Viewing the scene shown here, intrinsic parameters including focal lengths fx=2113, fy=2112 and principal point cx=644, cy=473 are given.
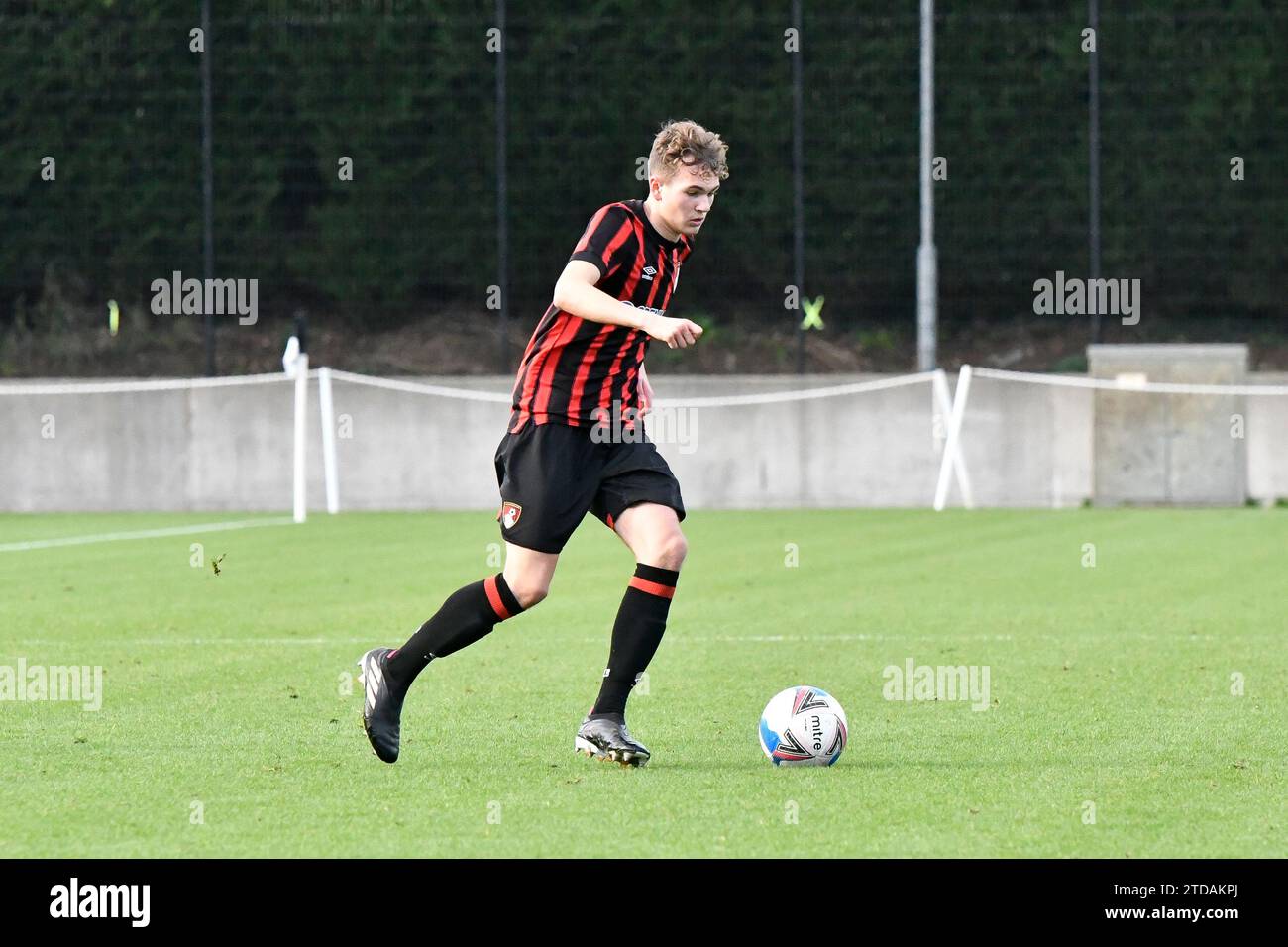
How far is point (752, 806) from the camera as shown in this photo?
5.63 m

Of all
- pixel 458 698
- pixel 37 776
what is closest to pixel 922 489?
pixel 458 698

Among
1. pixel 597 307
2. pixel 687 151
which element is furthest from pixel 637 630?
A: pixel 687 151

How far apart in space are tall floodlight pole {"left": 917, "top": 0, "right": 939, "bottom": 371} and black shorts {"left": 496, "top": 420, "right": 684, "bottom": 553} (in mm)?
14650

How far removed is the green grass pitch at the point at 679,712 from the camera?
529 centimetres

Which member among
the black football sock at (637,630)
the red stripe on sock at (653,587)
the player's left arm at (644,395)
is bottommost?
the black football sock at (637,630)

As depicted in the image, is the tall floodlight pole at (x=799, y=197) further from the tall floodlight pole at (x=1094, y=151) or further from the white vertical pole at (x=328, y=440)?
the white vertical pole at (x=328, y=440)

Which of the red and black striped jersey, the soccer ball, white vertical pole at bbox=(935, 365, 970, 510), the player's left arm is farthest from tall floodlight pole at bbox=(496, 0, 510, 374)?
the soccer ball

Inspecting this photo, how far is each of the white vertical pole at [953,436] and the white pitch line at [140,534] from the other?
6.26 metres

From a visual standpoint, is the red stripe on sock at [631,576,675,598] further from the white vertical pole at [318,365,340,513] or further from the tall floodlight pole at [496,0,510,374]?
the tall floodlight pole at [496,0,510,374]

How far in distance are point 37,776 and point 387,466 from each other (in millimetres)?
15079

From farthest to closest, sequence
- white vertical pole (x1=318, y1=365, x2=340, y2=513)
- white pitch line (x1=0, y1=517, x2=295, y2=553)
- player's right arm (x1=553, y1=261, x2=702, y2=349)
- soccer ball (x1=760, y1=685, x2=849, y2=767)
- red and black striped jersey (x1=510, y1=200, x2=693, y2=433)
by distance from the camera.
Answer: white vertical pole (x1=318, y1=365, x2=340, y2=513)
white pitch line (x1=0, y1=517, x2=295, y2=553)
red and black striped jersey (x1=510, y1=200, x2=693, y2=433)
soccer ball (x1=760, y1=685, x2=849, y2=767)
player's right arm (x1=553, y1=261, x2=702, y2=349)

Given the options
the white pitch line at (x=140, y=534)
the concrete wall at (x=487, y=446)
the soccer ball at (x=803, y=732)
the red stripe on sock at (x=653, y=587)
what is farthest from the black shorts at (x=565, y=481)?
the concrete wall at (x=487, y=446)

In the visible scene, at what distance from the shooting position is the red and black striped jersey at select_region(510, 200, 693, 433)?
6.50 m

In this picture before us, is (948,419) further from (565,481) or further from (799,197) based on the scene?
(565,481)
